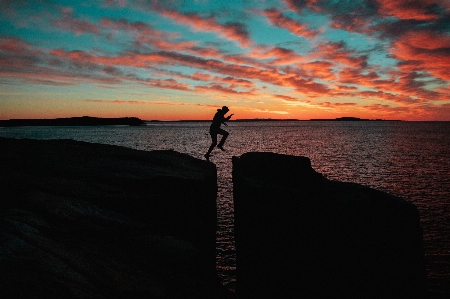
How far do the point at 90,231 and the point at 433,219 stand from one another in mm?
20271

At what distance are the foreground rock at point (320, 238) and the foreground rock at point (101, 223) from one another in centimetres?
201

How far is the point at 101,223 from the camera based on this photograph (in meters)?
7.03

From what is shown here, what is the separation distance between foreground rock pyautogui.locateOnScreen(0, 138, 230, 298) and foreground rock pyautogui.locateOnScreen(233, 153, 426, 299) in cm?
201

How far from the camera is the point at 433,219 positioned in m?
17.9

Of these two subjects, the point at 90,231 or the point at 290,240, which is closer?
the point at 90,231

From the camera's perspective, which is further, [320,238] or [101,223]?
[320,238]

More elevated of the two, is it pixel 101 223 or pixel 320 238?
pixel 101 223

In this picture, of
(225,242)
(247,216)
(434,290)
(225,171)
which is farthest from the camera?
(225,171)

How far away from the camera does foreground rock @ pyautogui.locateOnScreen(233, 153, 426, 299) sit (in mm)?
7891

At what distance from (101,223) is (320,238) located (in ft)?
20.6

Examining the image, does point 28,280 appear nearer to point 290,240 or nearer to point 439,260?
point 290,240

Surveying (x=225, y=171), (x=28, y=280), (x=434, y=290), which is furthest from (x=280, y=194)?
(x=225, y=171)

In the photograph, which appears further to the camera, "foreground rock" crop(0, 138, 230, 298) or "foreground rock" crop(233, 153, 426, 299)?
"foreground rock" crop(233, 153, 426, 299)

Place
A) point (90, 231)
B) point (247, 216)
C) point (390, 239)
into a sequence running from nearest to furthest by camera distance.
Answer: point (90, 231)
point (390, 239)
point (247, 216)
